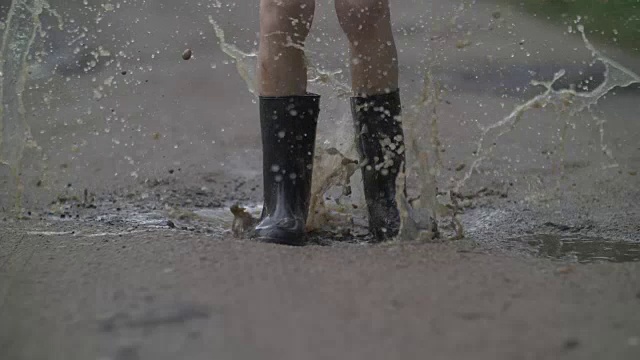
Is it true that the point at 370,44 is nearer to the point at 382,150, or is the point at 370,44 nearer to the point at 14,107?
the point at 382,150

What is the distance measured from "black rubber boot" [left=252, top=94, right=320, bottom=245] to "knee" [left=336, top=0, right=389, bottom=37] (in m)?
0.22

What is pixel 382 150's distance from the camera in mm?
2449

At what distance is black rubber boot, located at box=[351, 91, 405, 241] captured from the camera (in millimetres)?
2434

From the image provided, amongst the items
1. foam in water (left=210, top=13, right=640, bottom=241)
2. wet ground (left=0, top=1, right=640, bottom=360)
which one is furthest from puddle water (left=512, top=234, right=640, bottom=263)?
foam in water (left=210, top=13, right=640, bottom=241)

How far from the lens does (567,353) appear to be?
1.29 meters

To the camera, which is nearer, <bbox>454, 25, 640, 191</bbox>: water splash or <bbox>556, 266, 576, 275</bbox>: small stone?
<bbox>556, 266, 576, 275</bbox>: small stone

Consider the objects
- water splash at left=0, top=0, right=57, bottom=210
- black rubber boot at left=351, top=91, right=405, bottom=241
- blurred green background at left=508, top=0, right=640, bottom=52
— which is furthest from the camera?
blurred green background at left=508, top=0, right=640, bottom=52

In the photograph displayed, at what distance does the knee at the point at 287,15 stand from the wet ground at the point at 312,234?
1.35 feet

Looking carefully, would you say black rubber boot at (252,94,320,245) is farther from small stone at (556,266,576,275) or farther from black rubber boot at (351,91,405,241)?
small stone at (556,266,576,275)

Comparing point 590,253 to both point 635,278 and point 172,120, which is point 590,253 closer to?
point 635,278

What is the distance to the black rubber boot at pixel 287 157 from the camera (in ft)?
7.67

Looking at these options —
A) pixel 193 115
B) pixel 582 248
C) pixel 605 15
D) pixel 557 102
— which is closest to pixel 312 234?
pixel 582 248

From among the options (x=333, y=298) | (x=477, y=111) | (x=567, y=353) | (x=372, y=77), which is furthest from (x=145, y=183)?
(x=567, y=353)

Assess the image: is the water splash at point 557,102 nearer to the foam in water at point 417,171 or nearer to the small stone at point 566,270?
the foam in water at point 417,171
